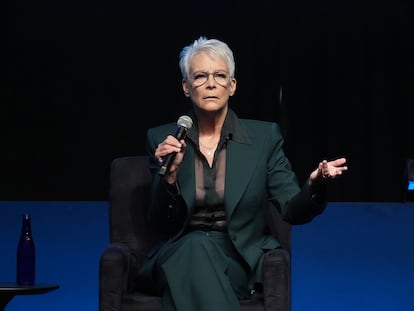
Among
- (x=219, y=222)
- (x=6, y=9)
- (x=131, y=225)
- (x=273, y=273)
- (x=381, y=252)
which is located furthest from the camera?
(x=6, y=9)

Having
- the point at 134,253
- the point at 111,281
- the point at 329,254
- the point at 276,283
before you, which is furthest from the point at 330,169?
the point at 329,254

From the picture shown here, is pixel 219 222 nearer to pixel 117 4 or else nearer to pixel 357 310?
pixel 357 310

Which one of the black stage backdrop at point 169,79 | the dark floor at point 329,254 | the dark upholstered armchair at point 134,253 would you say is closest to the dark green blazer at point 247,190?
the dark upholstered armchair at point 134,253

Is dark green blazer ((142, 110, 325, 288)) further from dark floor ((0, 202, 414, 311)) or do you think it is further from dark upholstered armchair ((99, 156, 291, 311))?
dark floor ((0, 202, 414, 311))

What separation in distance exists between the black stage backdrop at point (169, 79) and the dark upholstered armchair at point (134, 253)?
60.3 inches

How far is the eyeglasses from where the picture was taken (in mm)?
3066

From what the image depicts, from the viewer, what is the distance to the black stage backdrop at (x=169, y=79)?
4.89 m

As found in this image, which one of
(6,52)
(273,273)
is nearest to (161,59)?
(6,52)

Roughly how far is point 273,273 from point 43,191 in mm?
2365

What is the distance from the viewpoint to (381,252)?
149 inches

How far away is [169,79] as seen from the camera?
16.2ft

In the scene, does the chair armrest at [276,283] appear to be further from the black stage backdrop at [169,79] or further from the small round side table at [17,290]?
the black stage backdrop at [169,79]

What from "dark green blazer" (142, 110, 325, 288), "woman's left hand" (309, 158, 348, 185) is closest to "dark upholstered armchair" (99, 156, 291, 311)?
"dark green blazer" (142, 110, 325, 288)

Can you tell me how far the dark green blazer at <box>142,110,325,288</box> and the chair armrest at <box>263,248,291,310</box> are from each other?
12 cm
